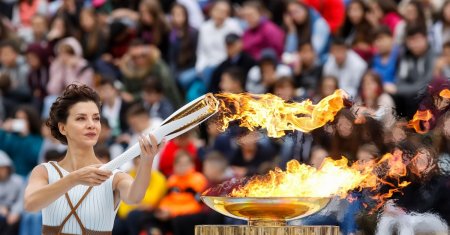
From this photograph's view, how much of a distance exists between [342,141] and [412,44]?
3.58 m

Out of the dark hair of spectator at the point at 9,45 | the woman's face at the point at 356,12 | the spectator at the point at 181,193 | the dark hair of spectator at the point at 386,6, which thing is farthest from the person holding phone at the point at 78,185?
the dark hair of spectator at the point at 9,45

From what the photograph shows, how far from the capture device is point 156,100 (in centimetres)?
1338

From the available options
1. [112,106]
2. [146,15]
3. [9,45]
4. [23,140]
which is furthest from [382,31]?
[9,45]

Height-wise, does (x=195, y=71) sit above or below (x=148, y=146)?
above

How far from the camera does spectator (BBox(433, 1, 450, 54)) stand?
1239 centimetres

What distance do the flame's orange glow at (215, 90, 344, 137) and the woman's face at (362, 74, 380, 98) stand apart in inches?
176

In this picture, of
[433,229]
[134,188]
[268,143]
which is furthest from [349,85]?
[134,188]

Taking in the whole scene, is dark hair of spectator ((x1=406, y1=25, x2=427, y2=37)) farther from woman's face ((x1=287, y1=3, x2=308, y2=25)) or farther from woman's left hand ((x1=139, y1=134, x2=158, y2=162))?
woman's left hand ((x1=139, y1=134, x2=158, y2=162))

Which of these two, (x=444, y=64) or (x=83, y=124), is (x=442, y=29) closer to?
(x=444, y=64)

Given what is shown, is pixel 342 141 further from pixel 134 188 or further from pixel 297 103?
pixel 134 188

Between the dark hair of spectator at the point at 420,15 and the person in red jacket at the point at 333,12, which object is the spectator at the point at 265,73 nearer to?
the person in red jacket at the point at 333,12

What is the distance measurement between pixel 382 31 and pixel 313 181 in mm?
6109

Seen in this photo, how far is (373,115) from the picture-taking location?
7914 millimetres

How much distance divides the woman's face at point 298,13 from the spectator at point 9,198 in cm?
349
